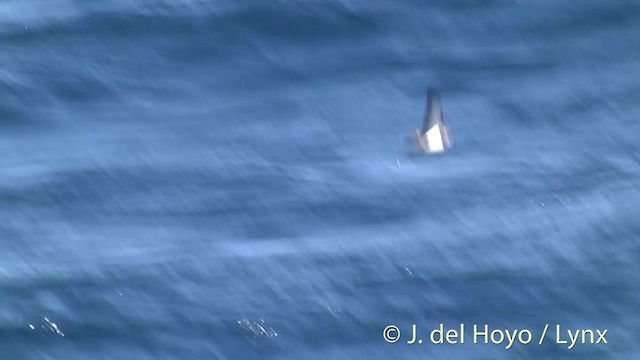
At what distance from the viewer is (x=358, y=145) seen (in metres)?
3.99

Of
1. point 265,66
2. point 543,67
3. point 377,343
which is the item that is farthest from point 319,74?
point 377,343

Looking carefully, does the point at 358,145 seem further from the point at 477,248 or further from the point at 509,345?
the point at 509,345

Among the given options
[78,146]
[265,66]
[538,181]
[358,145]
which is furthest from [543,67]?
[78,146]

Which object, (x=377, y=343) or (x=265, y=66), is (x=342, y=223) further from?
(x=265, y=66)

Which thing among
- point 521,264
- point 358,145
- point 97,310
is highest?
point 358,145

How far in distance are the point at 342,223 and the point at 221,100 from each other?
69 cm

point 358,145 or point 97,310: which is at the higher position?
point 358,145

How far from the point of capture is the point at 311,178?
393 centimetres

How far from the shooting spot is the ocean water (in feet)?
11.9

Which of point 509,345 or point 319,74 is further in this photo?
point 319,74

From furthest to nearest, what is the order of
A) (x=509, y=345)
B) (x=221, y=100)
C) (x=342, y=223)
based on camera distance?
(x=221, y=100) < (x=342, y=223) < (x=509, y=345)

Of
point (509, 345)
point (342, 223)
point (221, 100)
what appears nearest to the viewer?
point (509, 345)

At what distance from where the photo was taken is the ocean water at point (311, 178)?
3.62 meters

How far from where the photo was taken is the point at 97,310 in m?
3.63
